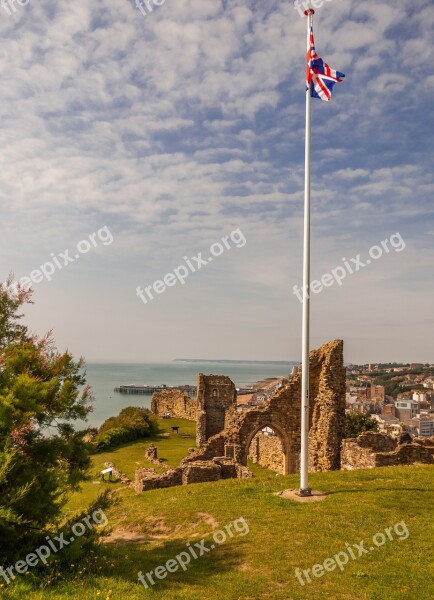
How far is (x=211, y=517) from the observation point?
12531 mm

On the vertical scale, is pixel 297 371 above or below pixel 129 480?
above

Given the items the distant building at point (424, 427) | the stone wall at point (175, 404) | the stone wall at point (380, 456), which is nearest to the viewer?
the stone wall at point (380, 456)

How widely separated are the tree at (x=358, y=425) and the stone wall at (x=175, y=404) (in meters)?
20.5

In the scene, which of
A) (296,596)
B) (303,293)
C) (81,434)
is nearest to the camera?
(296,596)

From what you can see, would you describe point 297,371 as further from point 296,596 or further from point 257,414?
point 296,596

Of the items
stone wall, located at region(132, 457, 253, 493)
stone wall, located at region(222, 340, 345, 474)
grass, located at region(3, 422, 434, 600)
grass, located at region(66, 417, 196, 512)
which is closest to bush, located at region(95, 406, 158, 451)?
grass, located at region(66, 417, 196, 512)

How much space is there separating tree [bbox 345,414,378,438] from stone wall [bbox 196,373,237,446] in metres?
10.7

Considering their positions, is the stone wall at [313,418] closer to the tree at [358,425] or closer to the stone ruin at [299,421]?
the stone ruin at [299,421]

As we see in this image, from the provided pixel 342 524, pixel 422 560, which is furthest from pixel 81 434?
pixel 422 560

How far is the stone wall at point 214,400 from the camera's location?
41237mm

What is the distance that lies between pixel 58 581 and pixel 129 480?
16.5m

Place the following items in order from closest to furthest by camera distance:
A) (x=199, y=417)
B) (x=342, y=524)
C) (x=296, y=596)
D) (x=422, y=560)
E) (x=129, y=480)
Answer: (x=296, y=596) → (x=422, y=560) → (x=342, y=524) → (x=129, y=480) → (x=199, y=417)

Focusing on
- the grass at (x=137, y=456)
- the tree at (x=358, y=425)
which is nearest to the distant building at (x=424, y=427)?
the tree at (x=358, y=425)

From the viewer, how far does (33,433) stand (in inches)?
363
